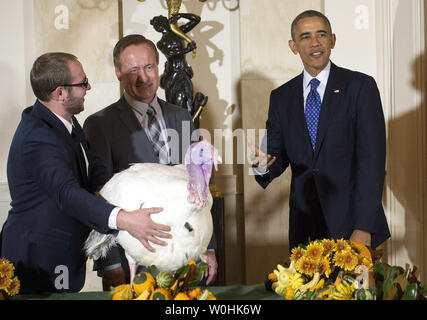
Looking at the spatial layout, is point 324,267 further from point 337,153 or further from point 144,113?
point 144,113

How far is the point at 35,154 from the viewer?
1553 mm

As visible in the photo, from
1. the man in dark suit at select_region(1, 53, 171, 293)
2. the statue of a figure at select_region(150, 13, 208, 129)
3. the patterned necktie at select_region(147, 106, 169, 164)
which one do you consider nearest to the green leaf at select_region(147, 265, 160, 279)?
the man in dark suit at select_region(1, 53, 171, 293)

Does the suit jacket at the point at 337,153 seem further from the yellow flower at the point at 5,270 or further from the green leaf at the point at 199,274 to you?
the yellow flower at the point at 5,270

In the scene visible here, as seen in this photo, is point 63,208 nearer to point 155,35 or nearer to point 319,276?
point 319,276

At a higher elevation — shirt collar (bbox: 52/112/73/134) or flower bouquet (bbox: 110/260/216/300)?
shirt collar (bbox: 52/112/73/134)

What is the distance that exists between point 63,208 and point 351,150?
3.49ft

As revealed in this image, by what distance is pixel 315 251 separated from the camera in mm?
1391

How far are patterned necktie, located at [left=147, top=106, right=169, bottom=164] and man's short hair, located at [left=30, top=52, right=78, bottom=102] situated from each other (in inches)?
15.3

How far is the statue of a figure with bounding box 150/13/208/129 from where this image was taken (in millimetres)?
2408

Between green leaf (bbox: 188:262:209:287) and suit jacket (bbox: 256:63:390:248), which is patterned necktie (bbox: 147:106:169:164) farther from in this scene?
green leaf (bbox: 188:262:209:287)
